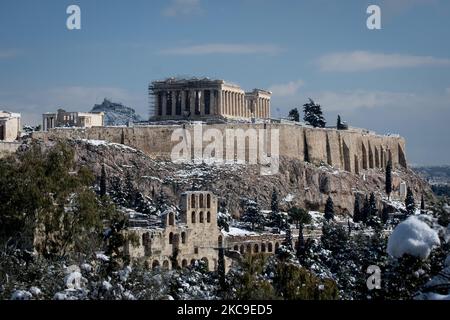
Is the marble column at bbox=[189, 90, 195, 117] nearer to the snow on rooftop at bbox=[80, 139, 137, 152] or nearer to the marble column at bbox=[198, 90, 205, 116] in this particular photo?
the marble column at bbox=[198, 90, 205, 116]

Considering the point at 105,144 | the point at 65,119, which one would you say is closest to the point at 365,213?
the point at 105,144

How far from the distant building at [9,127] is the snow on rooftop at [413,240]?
171ft

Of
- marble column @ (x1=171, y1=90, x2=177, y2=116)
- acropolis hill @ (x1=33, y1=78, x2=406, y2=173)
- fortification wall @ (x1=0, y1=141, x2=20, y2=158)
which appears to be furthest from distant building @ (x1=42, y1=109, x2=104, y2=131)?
fortification wall @ (x1=0, y1=141, x2=20, y2=158)

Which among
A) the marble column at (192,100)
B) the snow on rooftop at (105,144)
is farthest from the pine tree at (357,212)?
the marble column at (192,100)

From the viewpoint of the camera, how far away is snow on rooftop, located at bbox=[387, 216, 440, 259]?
1464 centimetres

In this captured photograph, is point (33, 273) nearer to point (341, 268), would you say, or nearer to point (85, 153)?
point (341, 268)

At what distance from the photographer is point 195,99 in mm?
Answer: 83938

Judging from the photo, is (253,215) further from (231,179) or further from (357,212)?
(357,212)

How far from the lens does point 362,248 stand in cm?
3634

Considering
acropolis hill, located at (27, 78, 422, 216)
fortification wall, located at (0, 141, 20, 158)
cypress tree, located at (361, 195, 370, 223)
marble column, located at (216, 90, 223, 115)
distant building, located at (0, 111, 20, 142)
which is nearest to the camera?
fortification wall, located at (0, 141, 20, 158)

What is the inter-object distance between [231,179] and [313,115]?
22.6m

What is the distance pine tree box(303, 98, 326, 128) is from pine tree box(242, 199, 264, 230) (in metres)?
24.7

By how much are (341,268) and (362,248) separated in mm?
1055
